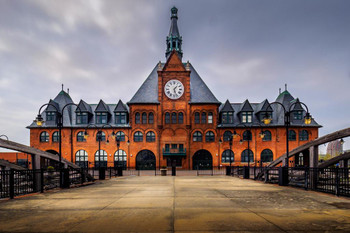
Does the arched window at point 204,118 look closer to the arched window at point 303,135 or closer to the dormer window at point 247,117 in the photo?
the dormer window at point 247,117

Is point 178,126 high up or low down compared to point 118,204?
up

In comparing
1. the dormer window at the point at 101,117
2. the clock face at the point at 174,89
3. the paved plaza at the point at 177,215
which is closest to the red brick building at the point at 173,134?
the clock face at the point at 174,89

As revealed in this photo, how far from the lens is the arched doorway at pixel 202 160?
35344mm

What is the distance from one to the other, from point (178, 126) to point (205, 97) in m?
7.21

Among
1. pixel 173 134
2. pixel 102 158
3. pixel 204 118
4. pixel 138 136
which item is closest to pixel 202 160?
pixel 173 134

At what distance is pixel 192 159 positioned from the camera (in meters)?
35.6

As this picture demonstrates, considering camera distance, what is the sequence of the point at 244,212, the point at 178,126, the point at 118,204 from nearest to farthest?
1. the point at 244,212
2. the point at 118,204
3. the point at 178,126

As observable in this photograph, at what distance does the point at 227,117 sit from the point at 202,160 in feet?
29.7

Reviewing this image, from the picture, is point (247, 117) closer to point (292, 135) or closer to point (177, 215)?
point (292, 135)

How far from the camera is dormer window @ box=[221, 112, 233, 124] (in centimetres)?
3706

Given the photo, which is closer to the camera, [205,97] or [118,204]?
[118,204]

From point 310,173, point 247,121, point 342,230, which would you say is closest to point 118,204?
point 342,230

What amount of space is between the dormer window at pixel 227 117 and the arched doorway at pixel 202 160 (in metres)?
6.46

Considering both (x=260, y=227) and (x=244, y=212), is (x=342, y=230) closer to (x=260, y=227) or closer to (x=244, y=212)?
(x=260, y=227)
